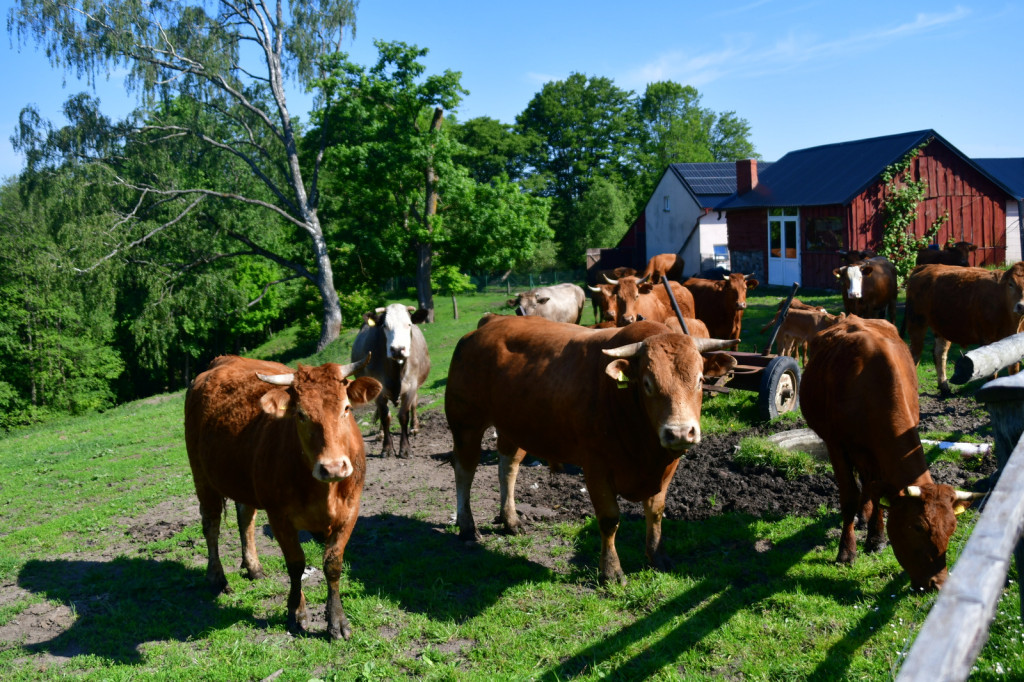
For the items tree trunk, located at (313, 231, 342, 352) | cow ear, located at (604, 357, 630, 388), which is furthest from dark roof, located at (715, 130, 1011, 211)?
cow ear, located at (604, 357, 630, 388)

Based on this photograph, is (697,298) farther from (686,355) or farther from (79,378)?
(79,378)

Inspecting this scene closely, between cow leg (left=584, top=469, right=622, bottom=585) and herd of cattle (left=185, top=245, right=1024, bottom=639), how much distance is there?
0.4 inches

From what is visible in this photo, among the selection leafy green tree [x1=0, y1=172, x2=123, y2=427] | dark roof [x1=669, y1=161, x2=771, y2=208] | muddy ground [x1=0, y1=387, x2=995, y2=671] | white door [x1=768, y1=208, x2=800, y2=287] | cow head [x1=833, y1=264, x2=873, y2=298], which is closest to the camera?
muddy ground [x1=0, y1=387, x2=995, y2=671]

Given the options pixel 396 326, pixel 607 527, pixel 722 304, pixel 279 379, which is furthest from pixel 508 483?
pixel 722 304

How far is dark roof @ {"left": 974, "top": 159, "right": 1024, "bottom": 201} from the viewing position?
34.2 metres

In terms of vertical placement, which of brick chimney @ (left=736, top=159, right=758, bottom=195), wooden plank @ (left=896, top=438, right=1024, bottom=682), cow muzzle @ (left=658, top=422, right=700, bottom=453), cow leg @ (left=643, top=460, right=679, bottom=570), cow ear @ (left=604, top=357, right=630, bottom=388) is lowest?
cow leg @ (left=643, top=460, right=679, bottom=570)

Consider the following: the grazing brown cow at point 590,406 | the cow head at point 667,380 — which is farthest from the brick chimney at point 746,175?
the cow head at point 667,380

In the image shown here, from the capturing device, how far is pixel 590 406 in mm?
5883

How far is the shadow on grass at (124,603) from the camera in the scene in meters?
5.34

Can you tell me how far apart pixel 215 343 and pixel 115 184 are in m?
18.5

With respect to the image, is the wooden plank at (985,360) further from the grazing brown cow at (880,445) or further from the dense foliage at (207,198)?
the dense foliage at (207,198)

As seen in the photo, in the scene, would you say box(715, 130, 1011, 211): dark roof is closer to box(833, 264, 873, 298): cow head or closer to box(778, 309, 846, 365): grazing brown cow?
box(833, 264, 873, 298): cow head

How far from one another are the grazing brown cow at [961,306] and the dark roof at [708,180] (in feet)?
77.1

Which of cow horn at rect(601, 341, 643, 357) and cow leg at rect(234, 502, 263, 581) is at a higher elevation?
cow horn at rect(601, 341, 643, 357)
